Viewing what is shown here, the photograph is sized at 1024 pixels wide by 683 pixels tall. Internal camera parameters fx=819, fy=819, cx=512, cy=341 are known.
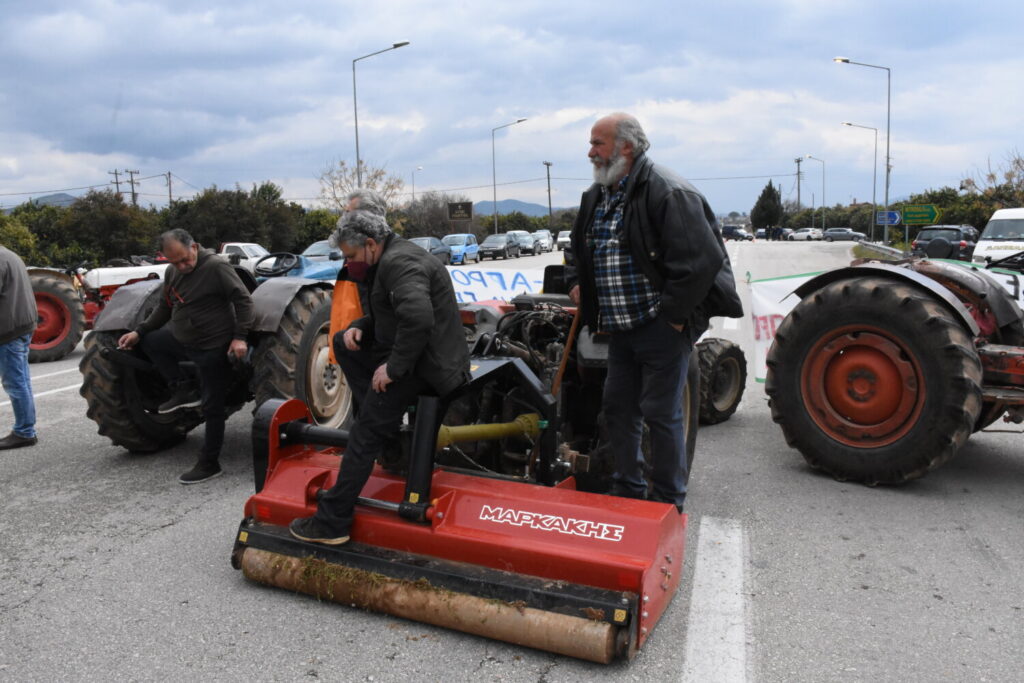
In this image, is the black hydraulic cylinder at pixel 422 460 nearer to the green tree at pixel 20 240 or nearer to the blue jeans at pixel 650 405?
the blue jeans at pixel 650 405

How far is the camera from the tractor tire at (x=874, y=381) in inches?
187

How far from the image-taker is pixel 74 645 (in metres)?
3.26

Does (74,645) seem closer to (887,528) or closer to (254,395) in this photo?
(254,395)

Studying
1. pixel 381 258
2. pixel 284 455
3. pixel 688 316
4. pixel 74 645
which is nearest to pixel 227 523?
pixel 284 455

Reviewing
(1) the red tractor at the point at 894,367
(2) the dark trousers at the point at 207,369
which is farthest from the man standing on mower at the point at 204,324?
(1) the red tractor at the point at 894,367

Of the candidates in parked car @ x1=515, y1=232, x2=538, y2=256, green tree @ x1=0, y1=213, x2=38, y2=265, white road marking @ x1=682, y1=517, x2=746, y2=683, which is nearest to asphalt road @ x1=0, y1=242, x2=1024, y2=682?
white road marking @ x1=682, y1=517, x2=746, y2=683

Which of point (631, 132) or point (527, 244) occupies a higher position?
point (631, 132)

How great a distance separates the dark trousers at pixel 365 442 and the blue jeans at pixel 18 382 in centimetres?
398

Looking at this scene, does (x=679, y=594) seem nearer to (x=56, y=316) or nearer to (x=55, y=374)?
(x=55, y=374)

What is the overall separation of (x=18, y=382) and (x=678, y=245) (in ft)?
17.4

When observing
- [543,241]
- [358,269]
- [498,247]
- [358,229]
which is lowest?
[498,247]

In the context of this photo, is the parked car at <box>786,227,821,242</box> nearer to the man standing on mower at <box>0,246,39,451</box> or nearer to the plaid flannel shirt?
the man standing on mower at <box>0,246,39,451</box>

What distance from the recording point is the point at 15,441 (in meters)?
6.36

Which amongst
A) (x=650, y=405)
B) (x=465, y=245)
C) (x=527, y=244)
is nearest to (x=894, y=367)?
(x=650, y=405)
